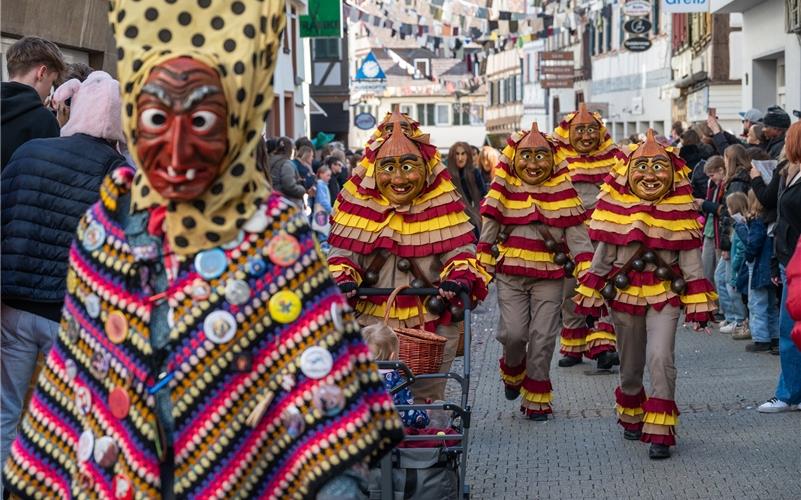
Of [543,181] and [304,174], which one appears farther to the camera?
[304,174]

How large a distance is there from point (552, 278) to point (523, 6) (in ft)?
192

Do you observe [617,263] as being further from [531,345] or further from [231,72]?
[231,72]

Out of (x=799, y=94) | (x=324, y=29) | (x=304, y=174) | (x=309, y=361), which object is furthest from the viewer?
(x=324, y=29)

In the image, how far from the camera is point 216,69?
393cm

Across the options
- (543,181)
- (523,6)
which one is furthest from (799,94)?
(523,6)

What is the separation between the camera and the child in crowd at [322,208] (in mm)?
20062

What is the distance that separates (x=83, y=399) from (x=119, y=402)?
0.46 ft

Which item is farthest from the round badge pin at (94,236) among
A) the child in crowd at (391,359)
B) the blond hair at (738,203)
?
the blond hair at (738,203)

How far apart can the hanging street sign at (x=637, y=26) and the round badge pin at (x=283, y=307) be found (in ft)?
114

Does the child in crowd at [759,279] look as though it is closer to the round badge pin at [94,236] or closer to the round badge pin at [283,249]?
the round badge pin at [283,249]

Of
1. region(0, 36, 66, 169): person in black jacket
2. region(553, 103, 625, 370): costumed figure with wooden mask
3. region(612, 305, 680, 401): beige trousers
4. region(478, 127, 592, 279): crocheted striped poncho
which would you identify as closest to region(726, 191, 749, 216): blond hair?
region(553, 103, 625, 370): costumed figure with wooden mask

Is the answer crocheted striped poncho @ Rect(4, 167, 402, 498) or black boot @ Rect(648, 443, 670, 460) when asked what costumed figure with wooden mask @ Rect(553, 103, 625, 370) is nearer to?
black boot @ Rect(648, 443, 670, 460)

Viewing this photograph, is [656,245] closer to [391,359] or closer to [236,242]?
[391,359]

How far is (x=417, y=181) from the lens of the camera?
8195mm
